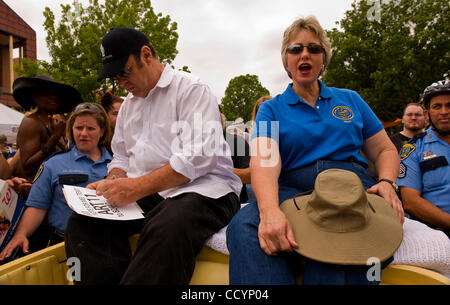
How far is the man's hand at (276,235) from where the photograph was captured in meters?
1.27

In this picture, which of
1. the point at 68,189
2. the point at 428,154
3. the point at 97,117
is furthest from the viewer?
the point at 97,117

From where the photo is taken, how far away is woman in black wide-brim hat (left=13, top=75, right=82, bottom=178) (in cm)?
296

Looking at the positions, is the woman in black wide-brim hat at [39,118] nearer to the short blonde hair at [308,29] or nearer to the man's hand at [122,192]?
the man's hand at [122,192]

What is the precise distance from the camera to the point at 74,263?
1.65 meters

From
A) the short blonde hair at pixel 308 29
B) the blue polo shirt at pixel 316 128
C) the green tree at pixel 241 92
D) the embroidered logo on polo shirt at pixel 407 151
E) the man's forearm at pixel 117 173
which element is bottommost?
the man's forearm at pixel 117 173

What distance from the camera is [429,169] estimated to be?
2.46m

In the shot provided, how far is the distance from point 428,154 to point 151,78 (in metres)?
2.24

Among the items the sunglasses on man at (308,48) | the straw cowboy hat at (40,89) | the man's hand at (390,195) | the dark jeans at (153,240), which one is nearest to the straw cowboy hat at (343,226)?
the man's hand at (390,195)

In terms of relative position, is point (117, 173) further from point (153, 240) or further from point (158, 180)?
point (153, 240)

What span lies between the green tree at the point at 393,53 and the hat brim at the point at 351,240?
16718 mm

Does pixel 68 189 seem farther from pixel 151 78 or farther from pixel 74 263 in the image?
pixel 151 78

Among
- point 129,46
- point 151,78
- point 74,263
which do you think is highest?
point 129,46

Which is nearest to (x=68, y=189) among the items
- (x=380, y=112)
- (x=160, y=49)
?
(x=160, y=49)

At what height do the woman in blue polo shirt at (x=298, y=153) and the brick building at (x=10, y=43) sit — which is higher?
the brick building at (x=10, y=43)
